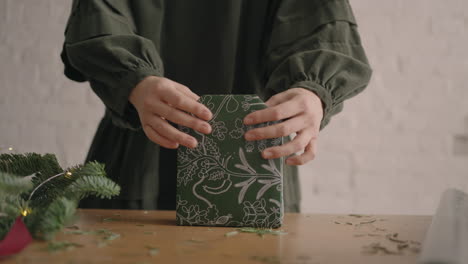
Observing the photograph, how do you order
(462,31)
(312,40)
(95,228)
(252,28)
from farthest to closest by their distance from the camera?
1. (462,31)
2. (252,28)
3. (312,40)
4. (95,228)

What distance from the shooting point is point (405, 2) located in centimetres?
162

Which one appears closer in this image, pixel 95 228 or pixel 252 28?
pixel 95 228

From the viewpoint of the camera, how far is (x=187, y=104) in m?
0.57

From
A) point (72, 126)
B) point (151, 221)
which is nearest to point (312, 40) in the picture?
point (151, 221)

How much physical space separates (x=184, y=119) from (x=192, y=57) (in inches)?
14.1

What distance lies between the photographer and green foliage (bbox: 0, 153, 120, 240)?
444 mm

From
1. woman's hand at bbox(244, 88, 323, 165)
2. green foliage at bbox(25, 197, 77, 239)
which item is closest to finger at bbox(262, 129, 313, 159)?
woman's hand at bbox(244, 88, 323, 165)

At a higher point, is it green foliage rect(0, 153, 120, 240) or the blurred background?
the blurred background

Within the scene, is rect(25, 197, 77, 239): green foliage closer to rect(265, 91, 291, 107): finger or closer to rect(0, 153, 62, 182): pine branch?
rect(0, 153, 62, 182): pine branch

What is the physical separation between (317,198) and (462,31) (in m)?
0.70

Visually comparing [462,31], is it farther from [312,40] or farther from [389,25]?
[312,40]

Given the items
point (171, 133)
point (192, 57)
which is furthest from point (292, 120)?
point (192, 57)

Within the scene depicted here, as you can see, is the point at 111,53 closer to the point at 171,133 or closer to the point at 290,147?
the point at 171,133

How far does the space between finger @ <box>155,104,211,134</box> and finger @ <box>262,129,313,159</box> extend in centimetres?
7
